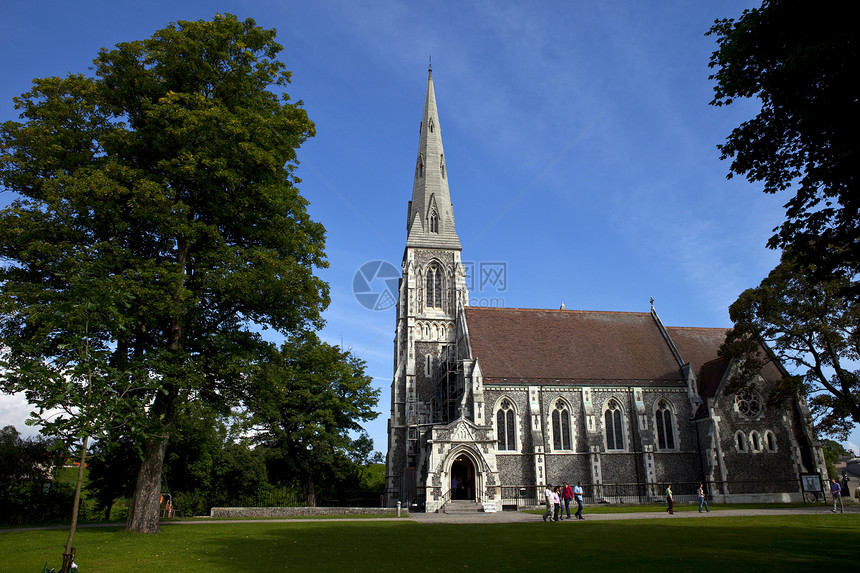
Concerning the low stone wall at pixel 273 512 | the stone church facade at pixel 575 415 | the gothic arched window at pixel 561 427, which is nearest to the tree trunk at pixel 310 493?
the stone church facade at pixel 575 415

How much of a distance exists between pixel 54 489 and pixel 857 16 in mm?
30730

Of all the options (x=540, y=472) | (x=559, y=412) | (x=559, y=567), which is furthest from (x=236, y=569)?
(x=559, y=412)

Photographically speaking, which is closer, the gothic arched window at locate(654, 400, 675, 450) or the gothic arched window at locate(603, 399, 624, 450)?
the gothic arched window at locate(603, 399, 624, 450)

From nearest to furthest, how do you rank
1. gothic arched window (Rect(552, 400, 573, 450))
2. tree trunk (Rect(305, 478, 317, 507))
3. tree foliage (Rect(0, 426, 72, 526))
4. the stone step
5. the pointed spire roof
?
tree foliage (Rect(0, 426, 72, 526)), the stone step, gothic arched window (Rect(552, 400, 573, 450)), tree trunk (Rect(305, 478, 317, 507)), the pointed spire roof

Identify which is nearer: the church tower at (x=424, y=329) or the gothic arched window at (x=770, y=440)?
the gothic arched window at (x=770, y=440)

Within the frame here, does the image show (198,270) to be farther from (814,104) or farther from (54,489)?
(814,104)

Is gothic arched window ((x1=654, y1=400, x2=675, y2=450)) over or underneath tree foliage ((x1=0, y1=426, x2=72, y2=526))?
over

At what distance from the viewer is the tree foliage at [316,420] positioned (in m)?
32.5

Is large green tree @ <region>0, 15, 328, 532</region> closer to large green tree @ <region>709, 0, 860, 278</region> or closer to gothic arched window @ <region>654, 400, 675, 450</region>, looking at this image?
large green tree @ <region>709, 0, 860, 278</region>

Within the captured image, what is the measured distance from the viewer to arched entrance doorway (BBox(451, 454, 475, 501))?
30.1 m

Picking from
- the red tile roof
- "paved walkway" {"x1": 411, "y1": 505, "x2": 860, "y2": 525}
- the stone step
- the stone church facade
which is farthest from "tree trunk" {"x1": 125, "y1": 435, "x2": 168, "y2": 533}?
the red tile roof

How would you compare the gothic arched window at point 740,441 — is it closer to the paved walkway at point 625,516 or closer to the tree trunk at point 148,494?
the paved walkway at point 625,516

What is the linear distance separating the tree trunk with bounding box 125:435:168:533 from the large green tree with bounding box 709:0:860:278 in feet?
56.8

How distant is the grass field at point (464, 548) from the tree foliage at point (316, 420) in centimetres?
1525
